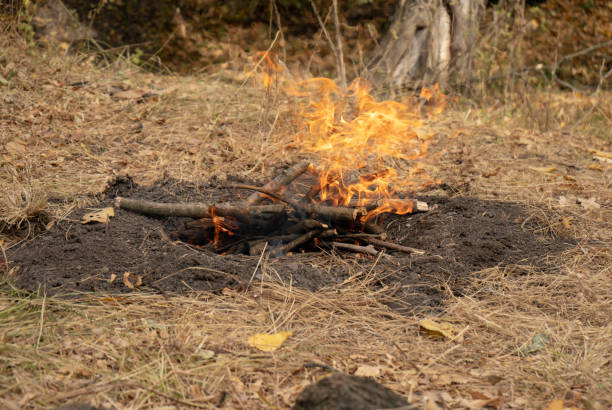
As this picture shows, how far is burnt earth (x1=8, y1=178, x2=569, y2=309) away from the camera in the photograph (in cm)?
277

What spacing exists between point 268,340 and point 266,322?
0.19 meters

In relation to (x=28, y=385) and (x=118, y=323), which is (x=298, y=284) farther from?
(x=28, y=385)

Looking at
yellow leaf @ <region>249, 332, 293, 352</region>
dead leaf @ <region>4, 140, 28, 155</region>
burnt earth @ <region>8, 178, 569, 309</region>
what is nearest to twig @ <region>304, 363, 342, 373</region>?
yellow leaf @ <region>249, 332, 293, 352</region>

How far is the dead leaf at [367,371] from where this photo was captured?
2.16 m

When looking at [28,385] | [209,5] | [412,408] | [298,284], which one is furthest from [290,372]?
[209,5]

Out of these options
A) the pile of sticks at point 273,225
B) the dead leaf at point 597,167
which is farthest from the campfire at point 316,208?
the dead leaf at point 597,167

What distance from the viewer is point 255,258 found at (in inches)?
121

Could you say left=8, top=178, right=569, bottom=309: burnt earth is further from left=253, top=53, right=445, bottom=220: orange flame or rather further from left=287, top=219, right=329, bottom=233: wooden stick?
left=253, top=53, right=445, bottom=220: orange flame

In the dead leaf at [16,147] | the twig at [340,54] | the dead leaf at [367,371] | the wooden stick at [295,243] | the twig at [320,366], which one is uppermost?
the twig at [340,54]

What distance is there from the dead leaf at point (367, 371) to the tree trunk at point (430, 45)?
495 cm

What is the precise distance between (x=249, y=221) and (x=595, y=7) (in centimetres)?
689

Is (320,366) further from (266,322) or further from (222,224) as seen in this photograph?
(222,224)

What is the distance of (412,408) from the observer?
6.05 ft

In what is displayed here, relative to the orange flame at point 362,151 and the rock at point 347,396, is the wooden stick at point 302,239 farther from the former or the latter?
the rock at point 347,396
